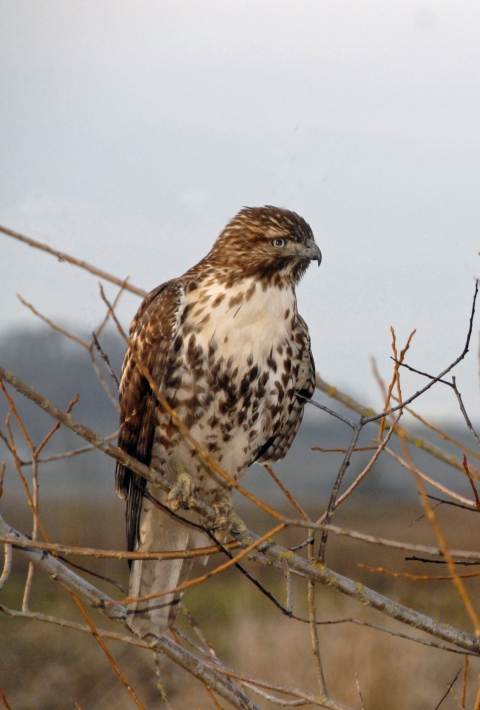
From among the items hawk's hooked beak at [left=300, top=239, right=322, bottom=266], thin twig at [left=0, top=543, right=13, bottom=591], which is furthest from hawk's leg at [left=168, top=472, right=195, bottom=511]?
hawk's hooked beak at [left=300, top=239, right=322, bottom=266]

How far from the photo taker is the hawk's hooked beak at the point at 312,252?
2.45 meters

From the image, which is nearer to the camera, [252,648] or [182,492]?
[182,492]

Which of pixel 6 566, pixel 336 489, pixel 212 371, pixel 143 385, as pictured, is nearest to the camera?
pixel 336 489

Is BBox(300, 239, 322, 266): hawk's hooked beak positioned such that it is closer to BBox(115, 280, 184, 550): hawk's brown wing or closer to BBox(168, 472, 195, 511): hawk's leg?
BBox(115, 280, 184, 550): hawk's brown wing

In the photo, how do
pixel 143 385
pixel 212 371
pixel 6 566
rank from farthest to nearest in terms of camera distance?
pixel 143 385 < pixel 212 371 < pixel 6 566

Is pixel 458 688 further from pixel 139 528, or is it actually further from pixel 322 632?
pixel 139 528

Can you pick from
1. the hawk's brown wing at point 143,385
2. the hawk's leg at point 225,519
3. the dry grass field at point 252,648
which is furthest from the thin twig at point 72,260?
the dry grass field at point 252,648

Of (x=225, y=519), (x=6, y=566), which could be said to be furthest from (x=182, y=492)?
(x=6, y=566)

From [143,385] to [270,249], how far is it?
63 centimetres

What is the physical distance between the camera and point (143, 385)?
2.42m

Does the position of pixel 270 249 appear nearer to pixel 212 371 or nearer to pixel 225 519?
pixel 212 371

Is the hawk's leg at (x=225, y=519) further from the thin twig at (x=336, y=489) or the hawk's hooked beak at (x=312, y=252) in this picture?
the hawk's hooked beak at (x=312, y=252)

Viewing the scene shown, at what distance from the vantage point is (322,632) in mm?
8453

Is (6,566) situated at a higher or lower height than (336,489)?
lower
